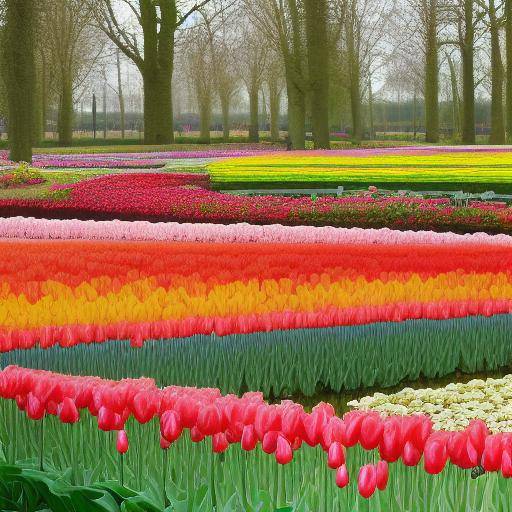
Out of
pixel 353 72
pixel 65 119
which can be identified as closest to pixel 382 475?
pixel 65 119

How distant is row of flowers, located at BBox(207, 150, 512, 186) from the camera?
1578cm

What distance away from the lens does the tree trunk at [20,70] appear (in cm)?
1983

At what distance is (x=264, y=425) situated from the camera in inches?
109

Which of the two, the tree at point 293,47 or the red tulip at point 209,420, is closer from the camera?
the red tulip at point 209,420

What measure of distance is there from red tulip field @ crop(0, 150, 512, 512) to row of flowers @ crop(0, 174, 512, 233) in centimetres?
123

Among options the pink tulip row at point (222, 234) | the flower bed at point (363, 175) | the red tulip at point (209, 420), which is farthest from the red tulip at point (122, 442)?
the flower bed at point (363, 175)

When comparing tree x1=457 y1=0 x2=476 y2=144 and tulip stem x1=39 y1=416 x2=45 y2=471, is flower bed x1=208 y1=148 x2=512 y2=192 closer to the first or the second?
tulip stem x1=39 y1=416 x2=45 y2=471

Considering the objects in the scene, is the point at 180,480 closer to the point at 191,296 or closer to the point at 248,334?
the point at 248,334

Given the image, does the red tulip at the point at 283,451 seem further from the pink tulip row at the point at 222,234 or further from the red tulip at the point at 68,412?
the pink tulip row at the point at 222,234

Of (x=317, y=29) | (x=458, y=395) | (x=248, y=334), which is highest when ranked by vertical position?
(x=317, y=29)

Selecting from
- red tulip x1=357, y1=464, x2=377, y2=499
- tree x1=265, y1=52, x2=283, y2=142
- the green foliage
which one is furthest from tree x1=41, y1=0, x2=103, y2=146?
red tulip x1=357, y1=464, x2=377, y2=499

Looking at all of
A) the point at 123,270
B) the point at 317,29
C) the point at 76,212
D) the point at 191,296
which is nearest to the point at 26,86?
the point at 76,212

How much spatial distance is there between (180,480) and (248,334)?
2068 millimetres

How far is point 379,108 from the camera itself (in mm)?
86375
